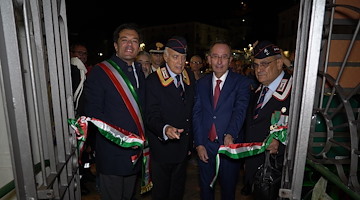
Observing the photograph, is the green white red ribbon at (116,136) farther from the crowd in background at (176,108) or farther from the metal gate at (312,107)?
the metal gate at (312,107)

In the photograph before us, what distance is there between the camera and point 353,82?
2252 millimetres

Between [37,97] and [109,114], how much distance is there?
103 cm

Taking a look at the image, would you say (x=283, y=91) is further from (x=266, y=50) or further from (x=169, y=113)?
(x=169, y=113)

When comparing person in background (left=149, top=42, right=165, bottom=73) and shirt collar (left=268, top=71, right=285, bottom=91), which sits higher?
person in background (left=149, top=42, right=165, bottom=73)

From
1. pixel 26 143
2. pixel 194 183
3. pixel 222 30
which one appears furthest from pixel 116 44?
pixel 222 30

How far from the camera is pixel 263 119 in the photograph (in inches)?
96.4

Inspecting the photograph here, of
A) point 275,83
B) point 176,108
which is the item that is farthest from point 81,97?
point 275,83

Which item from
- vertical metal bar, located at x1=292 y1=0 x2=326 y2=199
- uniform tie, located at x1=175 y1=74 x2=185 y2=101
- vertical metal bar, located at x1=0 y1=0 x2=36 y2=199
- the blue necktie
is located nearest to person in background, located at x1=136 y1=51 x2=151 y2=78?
uniform tie, located at x1=175 y1=74 x2=185 y2=101

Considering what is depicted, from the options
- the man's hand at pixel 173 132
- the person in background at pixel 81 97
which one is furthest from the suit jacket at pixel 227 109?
A: the person in background at pixel 81 97

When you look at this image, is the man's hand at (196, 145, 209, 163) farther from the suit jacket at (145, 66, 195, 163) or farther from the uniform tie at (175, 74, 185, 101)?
the uniform tie at (175, 74, 185, 101)

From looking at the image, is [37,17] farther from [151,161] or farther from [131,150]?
[151,161]

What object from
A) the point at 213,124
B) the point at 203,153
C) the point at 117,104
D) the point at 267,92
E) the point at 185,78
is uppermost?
the point at 185,78

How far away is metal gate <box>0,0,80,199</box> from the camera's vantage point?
1209 millimetres

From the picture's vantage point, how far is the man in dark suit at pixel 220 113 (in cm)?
270
